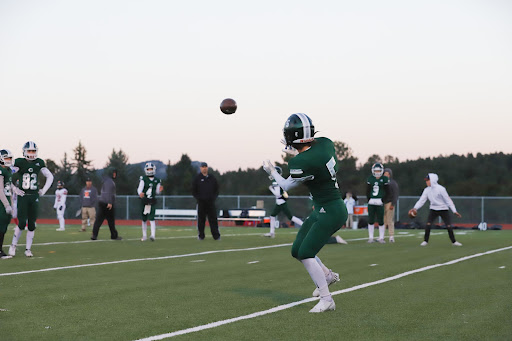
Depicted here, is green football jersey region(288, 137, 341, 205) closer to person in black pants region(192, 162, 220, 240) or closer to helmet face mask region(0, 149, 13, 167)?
helmet face mask region(0, 149, 13, 167)

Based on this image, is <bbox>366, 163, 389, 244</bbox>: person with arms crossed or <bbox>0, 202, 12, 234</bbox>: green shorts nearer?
<bbox>0, 202, 12, 234</bbox>: green shorts

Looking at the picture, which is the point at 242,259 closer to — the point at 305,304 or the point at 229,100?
the point at 229,100

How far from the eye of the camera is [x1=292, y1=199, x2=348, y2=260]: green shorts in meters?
7.86

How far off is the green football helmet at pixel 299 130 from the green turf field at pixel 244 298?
1.86m

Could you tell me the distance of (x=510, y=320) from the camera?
7344 millimetres

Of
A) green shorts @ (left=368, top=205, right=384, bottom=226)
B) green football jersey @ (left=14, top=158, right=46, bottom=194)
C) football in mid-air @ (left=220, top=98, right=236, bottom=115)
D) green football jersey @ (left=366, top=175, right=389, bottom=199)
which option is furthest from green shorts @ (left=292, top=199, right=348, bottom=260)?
green football jersey @ (left=366, top=175, right=389, bottom=199)

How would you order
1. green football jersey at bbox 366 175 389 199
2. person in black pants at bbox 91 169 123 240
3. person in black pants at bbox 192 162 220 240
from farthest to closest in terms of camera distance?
person in black pants at bbox 91 169 123 240 → person in black pants at bbox 192 162 220 240 → green football jersey at bbox 366 175 389 199

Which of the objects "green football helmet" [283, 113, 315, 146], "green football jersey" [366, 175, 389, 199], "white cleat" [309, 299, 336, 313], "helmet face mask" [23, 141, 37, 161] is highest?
"helmet face mask" [23, 141, 37, 161]

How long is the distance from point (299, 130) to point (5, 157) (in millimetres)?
8779

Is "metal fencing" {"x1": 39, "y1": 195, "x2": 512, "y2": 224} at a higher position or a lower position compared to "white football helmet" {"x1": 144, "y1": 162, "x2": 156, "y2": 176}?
lower

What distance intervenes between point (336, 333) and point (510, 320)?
2045mm

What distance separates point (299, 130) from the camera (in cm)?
791

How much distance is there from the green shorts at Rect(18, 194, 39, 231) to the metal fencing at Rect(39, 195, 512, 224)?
1051 inches

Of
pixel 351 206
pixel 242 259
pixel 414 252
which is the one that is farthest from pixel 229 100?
pixel 351 206
